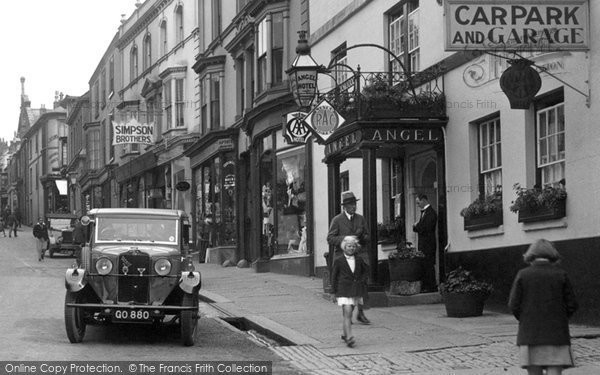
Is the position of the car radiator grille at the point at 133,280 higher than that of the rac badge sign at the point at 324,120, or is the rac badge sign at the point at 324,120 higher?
the rac badge sign at the point at 324,120

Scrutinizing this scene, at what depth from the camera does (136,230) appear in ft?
49.3

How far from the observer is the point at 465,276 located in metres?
15.8

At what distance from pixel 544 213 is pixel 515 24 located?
9.20 ft

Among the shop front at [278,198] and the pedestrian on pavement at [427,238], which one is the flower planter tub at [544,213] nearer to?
the pedestrian on pavement at [427,238]

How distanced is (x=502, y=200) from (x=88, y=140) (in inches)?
1820

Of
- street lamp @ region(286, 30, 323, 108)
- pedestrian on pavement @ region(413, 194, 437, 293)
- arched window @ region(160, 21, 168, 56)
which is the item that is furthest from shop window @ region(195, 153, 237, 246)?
pedestrian on pavement @ region(413, 194, 437, 293)

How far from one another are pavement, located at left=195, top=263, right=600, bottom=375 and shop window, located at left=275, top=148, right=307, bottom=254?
5996 millimetres

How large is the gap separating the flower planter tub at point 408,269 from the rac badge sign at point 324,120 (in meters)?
2.65

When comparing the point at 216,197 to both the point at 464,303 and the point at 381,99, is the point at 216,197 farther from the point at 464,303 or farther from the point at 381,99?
the point at 464,303

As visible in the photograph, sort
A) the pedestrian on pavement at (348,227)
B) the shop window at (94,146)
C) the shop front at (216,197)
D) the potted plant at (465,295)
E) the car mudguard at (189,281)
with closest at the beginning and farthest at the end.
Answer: the car mudguard at (189,281) < the pedestrian on pavement at (348,227) < the potted plant at (465,295) < the shop front at (216,197) < the shop window at (94,146)

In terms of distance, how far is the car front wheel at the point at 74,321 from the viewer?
1345 centimetres

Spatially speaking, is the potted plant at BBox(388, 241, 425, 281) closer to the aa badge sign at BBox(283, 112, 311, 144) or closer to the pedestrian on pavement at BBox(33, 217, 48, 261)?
the aa badge sign at BBox(283, 112, 311, 144)

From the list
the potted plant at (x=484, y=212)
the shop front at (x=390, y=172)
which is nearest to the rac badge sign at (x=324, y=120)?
the shop front at (x=390, y=172)

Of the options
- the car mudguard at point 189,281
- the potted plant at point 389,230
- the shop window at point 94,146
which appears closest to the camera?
the car mudguard at point 189,281
